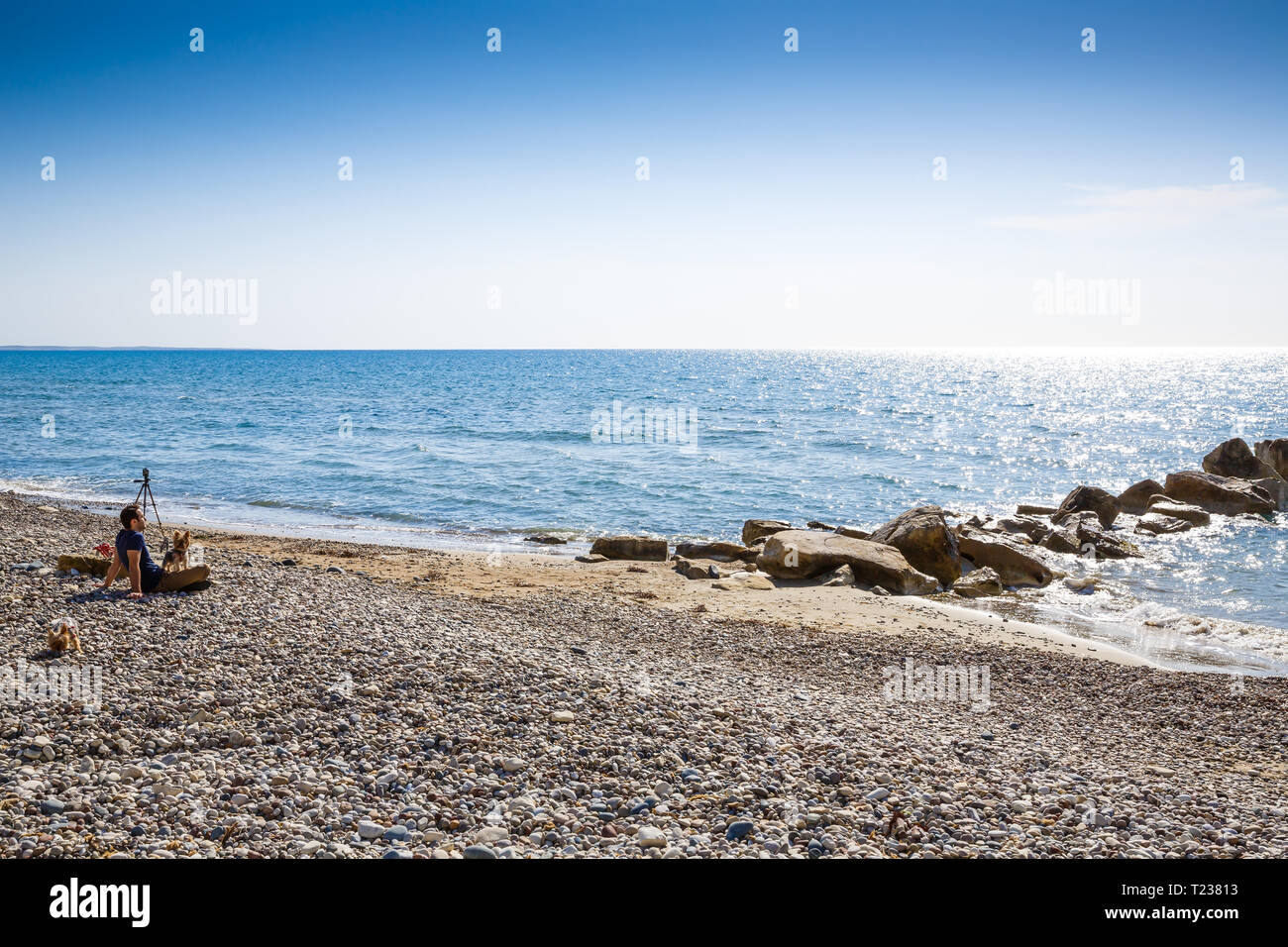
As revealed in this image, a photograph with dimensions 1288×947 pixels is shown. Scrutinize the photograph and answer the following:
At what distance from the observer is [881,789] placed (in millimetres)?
7891

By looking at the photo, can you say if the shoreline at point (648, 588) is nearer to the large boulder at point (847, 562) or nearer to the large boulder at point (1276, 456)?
the large boulder at point (847, 562)

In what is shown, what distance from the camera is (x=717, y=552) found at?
2338cm

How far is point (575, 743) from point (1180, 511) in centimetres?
2957

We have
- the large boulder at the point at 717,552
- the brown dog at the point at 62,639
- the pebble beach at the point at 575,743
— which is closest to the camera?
the pebble beach at the point at 575,743

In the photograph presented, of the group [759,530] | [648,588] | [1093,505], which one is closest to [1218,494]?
[1093,505]

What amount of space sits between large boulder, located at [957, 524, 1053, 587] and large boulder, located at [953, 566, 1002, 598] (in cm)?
108

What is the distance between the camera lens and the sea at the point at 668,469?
21.5 metres

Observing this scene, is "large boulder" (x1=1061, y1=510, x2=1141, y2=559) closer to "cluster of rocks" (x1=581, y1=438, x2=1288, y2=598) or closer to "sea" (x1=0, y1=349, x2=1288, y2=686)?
"cluster of rocks" (x1=581, y1=438, x2=1288, y2=598)

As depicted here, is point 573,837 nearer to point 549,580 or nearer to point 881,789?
point 881,789

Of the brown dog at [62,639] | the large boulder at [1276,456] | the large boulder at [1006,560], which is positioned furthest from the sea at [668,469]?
the brown dog at [62,639]

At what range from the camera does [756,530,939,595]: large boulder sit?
66.0ft

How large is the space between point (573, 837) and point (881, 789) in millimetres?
3081

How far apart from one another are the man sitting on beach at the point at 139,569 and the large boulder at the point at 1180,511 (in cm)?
3133

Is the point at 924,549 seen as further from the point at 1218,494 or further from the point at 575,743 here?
the point at 1218,494
